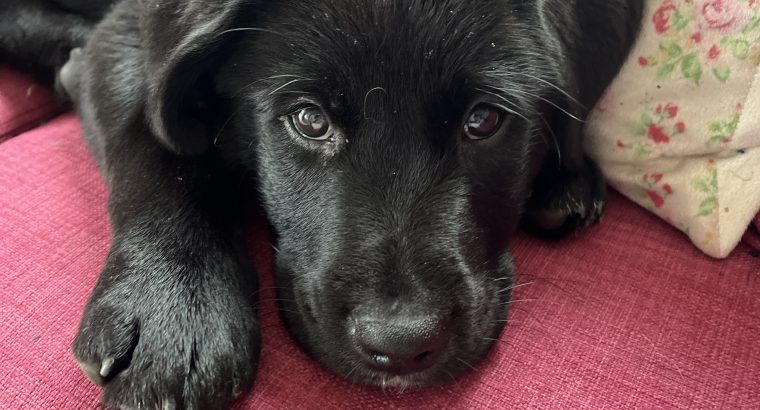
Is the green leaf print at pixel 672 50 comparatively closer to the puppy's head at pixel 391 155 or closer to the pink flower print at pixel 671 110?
the pink flower print at pixel 671 110

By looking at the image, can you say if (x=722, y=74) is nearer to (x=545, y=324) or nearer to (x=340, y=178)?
(x=545, y=324)

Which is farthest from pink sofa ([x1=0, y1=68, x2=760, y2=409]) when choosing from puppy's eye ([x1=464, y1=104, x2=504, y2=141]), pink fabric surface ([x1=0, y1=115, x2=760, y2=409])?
puppy's eye ([x1=464, y1=104, x2=504, y2=141])

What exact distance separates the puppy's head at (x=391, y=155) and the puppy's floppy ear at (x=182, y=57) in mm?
32

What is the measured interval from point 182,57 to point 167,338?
41 cm

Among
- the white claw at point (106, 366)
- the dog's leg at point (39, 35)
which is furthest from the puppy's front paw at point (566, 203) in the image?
the dog's leg at point (39, 35)

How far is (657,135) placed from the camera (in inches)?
49.5

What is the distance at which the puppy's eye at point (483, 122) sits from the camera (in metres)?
1.05

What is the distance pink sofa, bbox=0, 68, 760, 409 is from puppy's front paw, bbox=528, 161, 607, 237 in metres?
0.03

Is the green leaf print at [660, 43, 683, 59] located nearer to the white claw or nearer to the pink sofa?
the pink sofa

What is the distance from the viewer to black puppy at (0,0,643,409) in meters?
0.92

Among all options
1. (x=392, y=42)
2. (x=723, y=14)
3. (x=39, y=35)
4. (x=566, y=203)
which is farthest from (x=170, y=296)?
(x=39, y=35)

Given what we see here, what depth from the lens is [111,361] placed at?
907 mm

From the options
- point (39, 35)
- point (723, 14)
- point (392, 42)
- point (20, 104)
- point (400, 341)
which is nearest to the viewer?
point (400, 341)

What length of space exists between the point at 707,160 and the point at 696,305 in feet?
0.90
